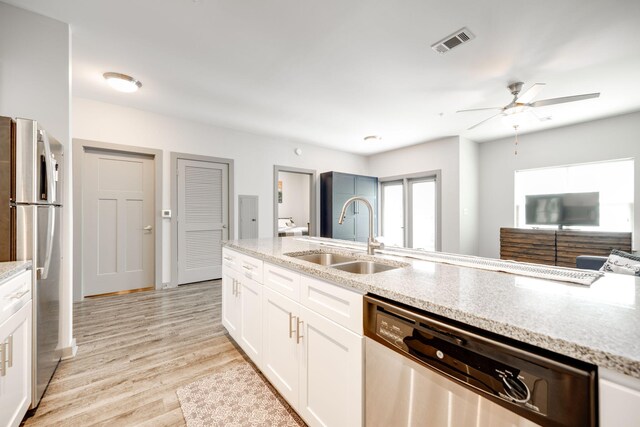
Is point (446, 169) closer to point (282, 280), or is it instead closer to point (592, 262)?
point (592, 262)

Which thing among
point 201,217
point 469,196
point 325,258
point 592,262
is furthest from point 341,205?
point 592,262

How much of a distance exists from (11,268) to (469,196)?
19.8ft

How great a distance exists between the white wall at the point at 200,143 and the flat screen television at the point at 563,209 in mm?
3940

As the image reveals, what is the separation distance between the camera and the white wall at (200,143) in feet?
11.5

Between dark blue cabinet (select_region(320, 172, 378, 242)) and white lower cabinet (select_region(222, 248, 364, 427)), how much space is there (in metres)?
3.64

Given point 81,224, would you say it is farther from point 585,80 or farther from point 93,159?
point 585,80

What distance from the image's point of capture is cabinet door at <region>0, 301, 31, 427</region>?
1.24 m

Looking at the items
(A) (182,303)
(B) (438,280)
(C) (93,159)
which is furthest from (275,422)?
(C) (93,159)

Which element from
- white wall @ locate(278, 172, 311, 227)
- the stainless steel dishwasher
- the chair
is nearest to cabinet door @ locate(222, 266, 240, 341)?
the stainless steel dishwasher

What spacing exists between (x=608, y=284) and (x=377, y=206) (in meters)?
5.51

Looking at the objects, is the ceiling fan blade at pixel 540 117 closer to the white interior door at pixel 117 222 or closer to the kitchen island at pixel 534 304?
the kitchen island at pixel 534 304

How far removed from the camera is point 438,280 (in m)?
1.09

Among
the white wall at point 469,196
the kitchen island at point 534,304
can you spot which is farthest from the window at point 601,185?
the kitchen island at point 534,304

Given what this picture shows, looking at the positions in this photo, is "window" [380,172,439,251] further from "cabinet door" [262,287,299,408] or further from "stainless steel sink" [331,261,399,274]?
"cabinet door" [262,287,299,408]
